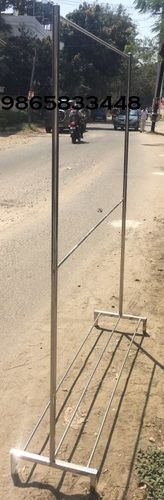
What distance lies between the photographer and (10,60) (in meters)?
17.7

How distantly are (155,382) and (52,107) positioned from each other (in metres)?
1.99

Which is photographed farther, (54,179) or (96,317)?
(96,317)

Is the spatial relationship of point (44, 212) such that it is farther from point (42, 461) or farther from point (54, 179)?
point (54, 179)

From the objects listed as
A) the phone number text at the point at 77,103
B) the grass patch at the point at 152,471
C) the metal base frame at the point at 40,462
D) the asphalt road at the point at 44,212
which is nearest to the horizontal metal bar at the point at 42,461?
the metal base frame at the point at 40,462

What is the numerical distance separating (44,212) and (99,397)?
554cm

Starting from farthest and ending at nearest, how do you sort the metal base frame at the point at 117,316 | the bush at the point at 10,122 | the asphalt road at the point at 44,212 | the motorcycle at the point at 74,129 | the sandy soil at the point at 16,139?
the bush at the point at 10,122 → the sandy soil at the point at 16,139 → the asphalt road at the point at 44,212 → the motorcycle at the point at 74,129 → the metal base frame at the point at 117,316

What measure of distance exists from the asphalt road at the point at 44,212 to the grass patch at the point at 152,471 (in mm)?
1371

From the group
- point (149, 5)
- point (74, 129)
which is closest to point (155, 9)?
point (149, 5)

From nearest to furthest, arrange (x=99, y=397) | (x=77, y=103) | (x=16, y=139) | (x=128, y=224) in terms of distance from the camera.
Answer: (x=77, y=103)
(x=99, y=397)
(x=128, y=224)
(x=16, y=139)

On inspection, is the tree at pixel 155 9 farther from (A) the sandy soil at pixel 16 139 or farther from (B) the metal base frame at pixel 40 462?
(B) the metal base frame at pixel 40 462

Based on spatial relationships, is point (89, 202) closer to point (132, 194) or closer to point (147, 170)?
point (132, 194)

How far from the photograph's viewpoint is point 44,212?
28.0 feet

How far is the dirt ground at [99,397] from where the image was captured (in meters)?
2.52

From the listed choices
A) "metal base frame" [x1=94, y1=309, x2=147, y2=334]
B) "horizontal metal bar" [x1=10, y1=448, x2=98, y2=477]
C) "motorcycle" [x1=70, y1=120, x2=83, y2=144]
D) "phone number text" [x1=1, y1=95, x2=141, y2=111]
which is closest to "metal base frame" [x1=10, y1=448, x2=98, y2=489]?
"horizontal metal bar" [x1=10, y1=448, x2=98, y2=477]
